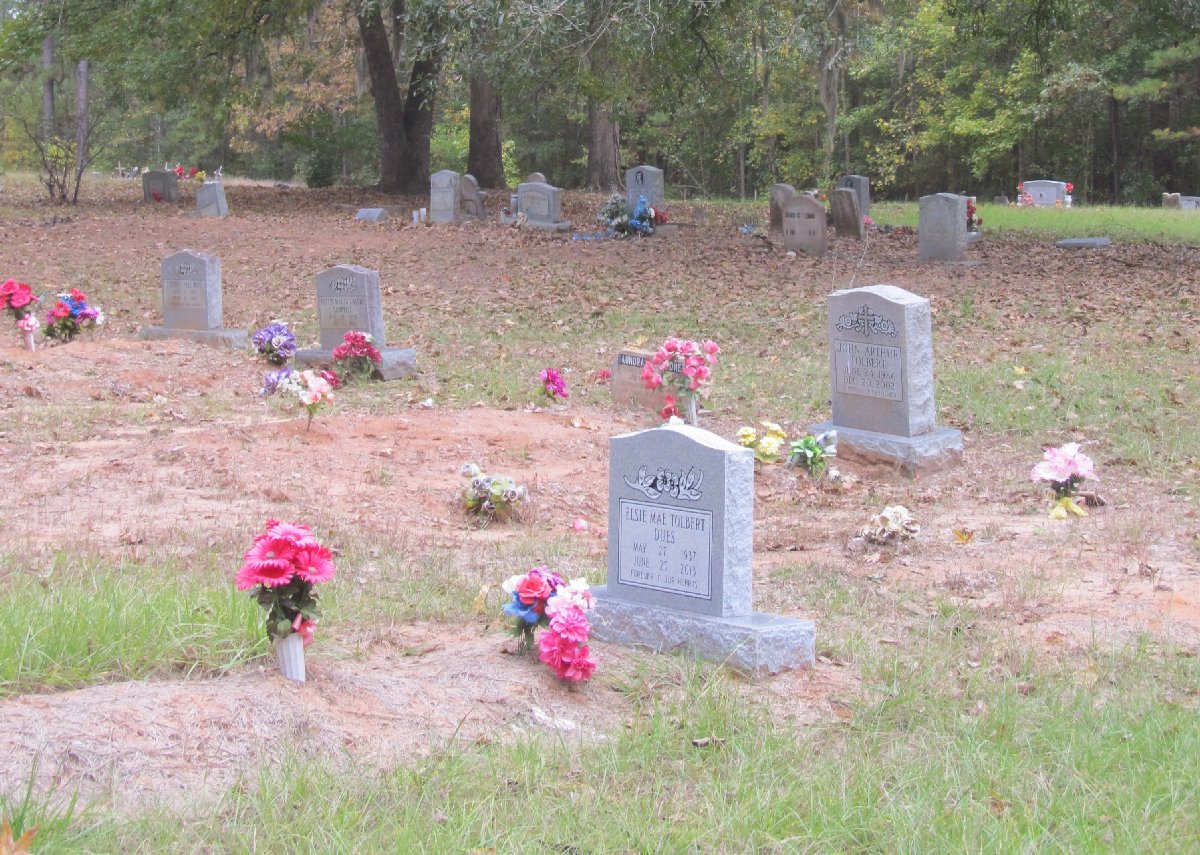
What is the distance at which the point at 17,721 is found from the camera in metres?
3.35

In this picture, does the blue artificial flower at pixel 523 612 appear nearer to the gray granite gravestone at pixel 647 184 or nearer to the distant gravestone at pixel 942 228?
the distant gravestone at pixel 942 228

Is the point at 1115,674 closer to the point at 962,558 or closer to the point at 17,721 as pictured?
the point at 962,558

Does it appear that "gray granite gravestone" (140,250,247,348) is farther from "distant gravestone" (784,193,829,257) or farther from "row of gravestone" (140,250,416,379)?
→ "distant gravestone" (784,193,829,257)

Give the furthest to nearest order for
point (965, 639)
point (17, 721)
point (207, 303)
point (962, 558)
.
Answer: point (207, 303)
point (962, 558)
point (965, 639)
point (17, 721)

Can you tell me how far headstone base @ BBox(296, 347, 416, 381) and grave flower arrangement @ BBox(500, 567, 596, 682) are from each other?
265 inches

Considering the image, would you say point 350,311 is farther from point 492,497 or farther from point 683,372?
point 492,497

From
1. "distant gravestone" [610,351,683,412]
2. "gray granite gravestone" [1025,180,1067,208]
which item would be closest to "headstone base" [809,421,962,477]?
"distant gravestone" [610,351,683,412]

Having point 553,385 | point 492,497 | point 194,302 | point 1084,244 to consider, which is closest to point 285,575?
point 492,497

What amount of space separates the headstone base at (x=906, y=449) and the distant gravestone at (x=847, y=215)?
11.8m

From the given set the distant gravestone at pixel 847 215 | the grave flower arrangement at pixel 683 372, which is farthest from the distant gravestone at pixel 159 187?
the grave flower arrangement at pixel 683 372

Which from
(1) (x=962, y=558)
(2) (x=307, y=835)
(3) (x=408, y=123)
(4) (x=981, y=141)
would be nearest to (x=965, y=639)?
(1) (x=962, y=558)

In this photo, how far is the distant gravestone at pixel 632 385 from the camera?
9438 mm

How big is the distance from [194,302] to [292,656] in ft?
30.2

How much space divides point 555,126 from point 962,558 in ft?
128
